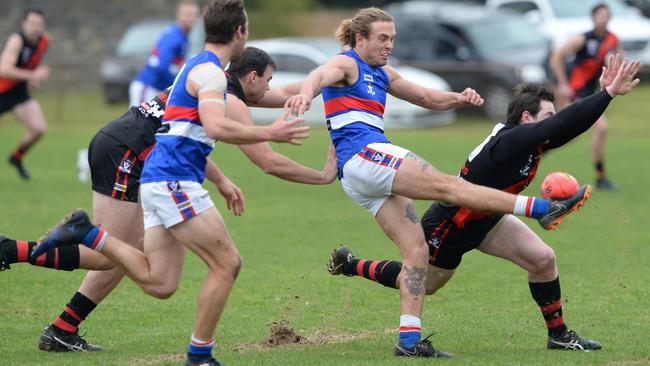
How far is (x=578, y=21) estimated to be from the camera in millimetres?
25156

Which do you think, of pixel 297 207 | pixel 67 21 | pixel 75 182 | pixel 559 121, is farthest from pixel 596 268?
pixel 67 21

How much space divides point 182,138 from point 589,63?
9.58 m

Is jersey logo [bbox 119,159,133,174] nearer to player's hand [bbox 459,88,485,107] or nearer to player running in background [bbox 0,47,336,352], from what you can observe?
player running in background [bbox 0,47,336,352]

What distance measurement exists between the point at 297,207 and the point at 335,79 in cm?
670

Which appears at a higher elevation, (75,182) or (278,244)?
(278,244)

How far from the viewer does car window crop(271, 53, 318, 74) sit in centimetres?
2230

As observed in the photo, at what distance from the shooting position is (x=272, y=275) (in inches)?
352

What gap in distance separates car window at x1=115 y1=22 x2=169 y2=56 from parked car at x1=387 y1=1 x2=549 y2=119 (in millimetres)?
5860

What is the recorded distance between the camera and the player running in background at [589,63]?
13828 millimetres

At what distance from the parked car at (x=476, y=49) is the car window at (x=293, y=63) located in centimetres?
238

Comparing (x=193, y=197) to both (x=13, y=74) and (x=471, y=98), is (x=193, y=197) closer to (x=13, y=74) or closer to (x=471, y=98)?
(x=471, y=98)

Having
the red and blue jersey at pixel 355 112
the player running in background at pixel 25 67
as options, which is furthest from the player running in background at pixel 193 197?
the player running in background at pixel 25 67

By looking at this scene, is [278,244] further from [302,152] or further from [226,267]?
[302,152]

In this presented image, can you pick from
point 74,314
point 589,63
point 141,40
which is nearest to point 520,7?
point 141,40
